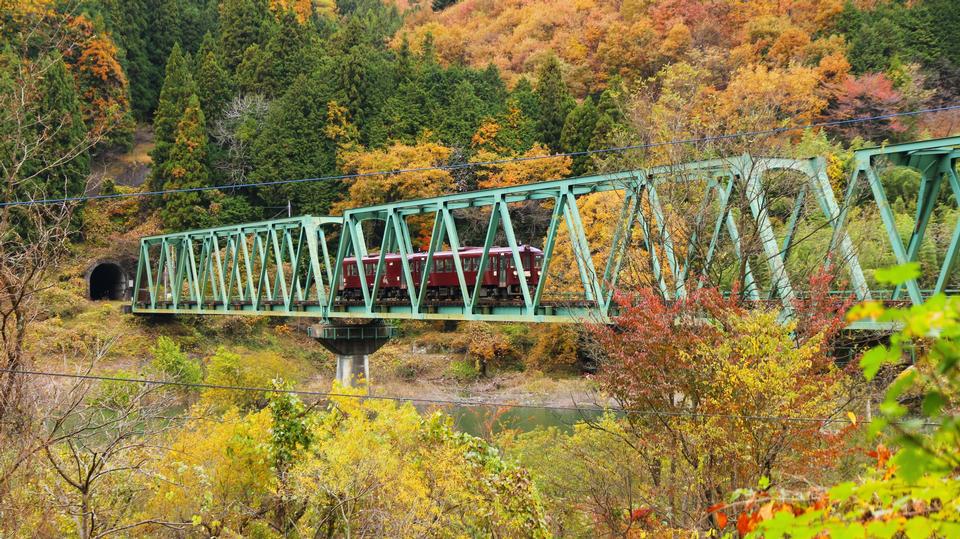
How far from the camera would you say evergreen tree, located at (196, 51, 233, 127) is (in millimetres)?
51625

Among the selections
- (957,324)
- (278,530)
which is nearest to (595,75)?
(278,530)

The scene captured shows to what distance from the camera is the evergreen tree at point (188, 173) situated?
148 feet

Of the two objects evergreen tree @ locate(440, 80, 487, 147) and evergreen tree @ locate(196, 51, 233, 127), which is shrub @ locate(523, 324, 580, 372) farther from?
evergreen tree @ locate(196, 51, 233, 127)

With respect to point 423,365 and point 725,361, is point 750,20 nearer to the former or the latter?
point 423,365

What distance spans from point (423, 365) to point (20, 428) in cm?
3038

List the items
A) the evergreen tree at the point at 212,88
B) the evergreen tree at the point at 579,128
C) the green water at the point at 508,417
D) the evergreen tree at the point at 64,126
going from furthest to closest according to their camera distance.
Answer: the evergreen tree at the point at 212,88 < the evergreen tree at the point at 579,128 < the evergreen tree at the point at 64,126 < the green water at the point at 508,417

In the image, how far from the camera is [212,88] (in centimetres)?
5216

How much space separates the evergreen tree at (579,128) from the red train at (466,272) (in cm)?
1665

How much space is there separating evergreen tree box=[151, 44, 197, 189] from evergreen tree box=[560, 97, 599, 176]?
22152 millimetres

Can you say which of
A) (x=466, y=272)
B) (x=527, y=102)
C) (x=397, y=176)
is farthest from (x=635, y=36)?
(x=466, y=272)

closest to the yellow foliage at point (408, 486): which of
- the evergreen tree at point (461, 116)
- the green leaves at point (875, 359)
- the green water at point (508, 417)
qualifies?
the green leaves at point (875, 359)

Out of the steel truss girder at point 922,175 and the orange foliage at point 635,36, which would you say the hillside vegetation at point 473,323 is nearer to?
the orange foliage at point 635,36

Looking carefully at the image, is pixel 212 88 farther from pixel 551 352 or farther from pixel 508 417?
pixel 508 417

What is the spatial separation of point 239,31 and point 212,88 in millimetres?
6054
